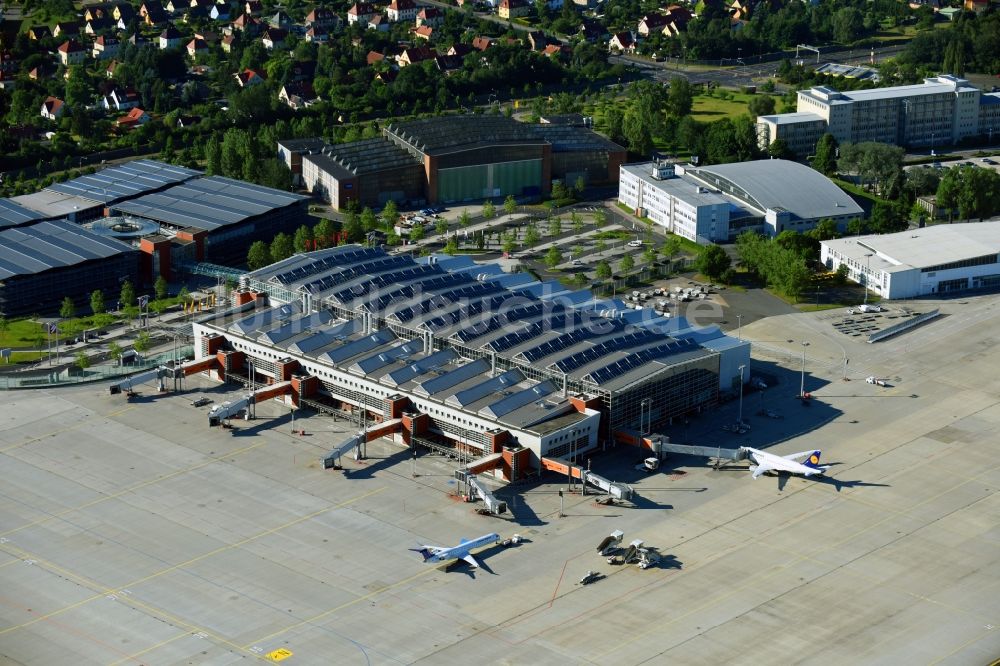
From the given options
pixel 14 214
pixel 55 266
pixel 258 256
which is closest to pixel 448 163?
pixel 258 256

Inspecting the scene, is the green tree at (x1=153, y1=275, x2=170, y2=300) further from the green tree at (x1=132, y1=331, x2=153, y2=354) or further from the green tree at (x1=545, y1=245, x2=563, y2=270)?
the green tree at (x1=545, y1=245, x2=563, y2=270)

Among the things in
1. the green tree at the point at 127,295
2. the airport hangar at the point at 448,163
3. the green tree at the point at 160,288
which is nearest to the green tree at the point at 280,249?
the green tree at the point at 160,288

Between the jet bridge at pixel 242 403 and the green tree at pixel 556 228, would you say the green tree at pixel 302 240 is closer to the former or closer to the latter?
the green tree at pixel 556 228

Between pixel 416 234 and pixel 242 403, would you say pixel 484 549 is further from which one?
pixel 416 234

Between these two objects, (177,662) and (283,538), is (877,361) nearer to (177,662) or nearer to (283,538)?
(283,538)

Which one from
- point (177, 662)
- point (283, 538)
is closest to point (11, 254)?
point (283, 538)

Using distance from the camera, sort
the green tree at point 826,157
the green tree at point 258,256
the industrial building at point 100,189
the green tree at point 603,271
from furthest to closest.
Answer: the green tree at point 826,157
the industrial building at point 100,189
the green tree at point 258,256
the green tree at point 603,271

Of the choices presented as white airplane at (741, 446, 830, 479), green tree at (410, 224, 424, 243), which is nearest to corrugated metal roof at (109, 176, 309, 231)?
green tree at (410, 224, 424, 243)
